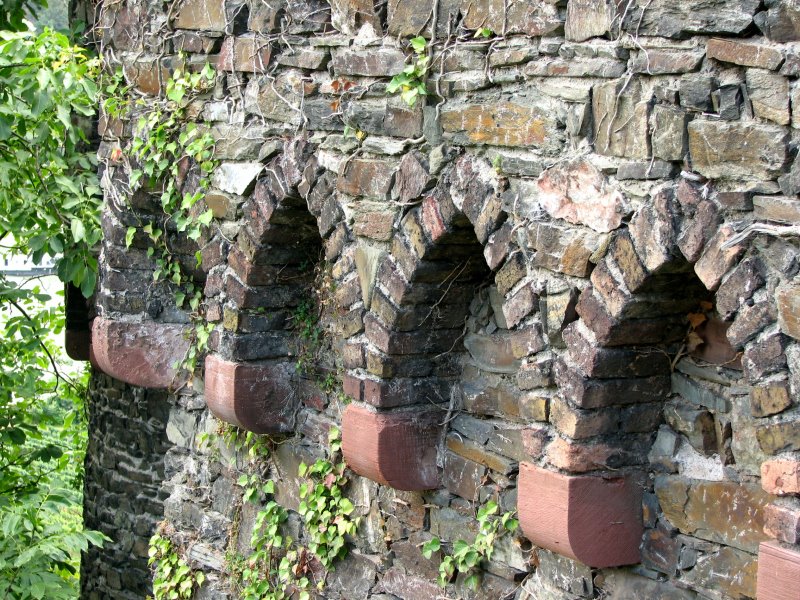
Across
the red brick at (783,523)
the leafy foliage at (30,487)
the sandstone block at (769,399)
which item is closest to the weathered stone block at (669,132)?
the sandstone block at (769,399)

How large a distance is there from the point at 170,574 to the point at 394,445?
2.20 meters

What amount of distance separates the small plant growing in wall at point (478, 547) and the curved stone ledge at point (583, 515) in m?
0.42

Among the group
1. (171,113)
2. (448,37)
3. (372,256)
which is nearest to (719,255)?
(448,37)

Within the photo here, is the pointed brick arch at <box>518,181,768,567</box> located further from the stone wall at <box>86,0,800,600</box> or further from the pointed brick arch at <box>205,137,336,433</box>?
the pointed brick arch at <box>205,137,336,433</box>

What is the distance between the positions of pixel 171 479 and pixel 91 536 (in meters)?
0.80

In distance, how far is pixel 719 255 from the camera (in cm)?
276

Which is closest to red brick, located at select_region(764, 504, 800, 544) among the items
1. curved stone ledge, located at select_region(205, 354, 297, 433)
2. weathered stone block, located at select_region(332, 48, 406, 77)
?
weathered stone block, located at select_region(332, 48, 406, 77)

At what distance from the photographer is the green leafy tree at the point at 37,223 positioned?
505 centimetres

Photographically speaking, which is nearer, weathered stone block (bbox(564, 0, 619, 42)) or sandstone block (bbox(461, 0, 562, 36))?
weathered stone block (bbox(564, 0, 619, 42))

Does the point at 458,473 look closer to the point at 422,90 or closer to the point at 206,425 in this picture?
the point at 422,90

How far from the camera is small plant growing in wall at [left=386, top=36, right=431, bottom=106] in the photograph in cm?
363

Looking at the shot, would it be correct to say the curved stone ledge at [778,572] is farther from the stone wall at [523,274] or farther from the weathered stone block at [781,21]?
the weathered stone block at [781,21]

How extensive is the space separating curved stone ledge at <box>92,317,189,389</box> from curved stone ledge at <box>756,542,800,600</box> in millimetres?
3577

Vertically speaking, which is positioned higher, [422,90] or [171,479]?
[422,90]
